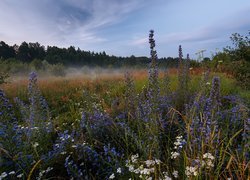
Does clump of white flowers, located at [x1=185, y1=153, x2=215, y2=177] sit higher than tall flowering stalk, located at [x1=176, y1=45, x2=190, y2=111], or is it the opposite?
tall flowering stalk, located at [x1=176, y1=45, x2=190, y2=111]

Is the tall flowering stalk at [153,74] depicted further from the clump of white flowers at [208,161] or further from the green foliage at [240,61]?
the green foliage at [240,61]

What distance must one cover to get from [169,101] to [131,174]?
2105 millimetres

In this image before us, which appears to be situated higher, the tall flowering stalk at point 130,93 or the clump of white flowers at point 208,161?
the tall flowering stalk at point 130,93

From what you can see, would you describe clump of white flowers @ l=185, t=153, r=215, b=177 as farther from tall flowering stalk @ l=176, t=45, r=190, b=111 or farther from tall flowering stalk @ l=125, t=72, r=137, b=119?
tall flowering stalk @ l=176, t=45, r=190, b=111

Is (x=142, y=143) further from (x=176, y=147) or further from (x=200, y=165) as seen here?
(x=200, y=165)

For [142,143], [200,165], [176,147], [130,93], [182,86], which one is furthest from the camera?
[182,86]

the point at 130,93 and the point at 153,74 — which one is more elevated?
the point at 153,74

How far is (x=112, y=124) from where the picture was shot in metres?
3.76

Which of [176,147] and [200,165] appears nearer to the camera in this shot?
[200,165]

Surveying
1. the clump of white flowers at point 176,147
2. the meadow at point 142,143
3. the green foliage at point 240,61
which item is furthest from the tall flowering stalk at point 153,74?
the green foliage at point 240,61

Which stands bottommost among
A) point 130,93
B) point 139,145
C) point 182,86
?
point 139,145

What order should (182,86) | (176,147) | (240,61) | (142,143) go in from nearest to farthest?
(176,147), (142,143), (182,86), (240,61)

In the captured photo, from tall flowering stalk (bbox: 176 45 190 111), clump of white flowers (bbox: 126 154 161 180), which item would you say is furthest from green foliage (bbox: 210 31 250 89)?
clump of white flowers (bbox: 126 154 161 180)

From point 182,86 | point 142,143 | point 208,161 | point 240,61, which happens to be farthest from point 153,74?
point 240,61
